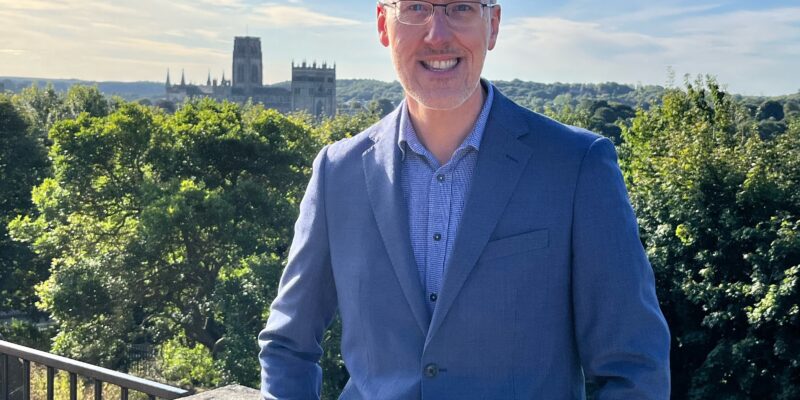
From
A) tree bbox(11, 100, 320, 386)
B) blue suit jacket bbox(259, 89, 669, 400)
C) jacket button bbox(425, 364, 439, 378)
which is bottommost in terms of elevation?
tree bbox(11, 100, 320, 386)

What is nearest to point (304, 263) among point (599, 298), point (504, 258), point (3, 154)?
point (504, 258)

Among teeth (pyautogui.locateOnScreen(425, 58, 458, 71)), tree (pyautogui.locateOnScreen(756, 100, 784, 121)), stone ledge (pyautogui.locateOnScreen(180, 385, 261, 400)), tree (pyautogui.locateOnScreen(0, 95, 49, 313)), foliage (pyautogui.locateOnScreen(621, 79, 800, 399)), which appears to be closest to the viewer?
teeth (pyautogui.locateOnScreen(425, 58, 458, 71))

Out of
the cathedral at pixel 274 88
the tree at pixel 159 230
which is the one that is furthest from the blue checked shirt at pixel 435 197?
the cathedral at pixel 274 88

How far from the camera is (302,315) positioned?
2227mm

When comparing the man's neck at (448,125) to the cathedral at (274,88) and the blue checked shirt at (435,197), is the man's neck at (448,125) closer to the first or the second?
the blue checked shirt at (435,197)

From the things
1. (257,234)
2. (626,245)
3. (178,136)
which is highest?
(626,245)

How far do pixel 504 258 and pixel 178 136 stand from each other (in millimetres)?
27399

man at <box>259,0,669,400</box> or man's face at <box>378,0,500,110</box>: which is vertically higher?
man's face at <box>378,0,500,110</box>

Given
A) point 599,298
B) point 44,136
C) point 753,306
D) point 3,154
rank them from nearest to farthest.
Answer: point 599,298
point 753,306
point 3,154
point 44,136

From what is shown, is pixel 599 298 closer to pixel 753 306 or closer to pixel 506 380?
pixel 506 380

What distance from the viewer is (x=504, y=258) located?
1.92m

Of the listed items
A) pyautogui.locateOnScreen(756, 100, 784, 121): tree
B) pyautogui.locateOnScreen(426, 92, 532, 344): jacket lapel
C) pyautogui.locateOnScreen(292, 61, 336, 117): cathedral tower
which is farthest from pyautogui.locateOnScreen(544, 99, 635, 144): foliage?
pyautogui.locateOnScreen(292, 61, 336, 117): cathedral tower

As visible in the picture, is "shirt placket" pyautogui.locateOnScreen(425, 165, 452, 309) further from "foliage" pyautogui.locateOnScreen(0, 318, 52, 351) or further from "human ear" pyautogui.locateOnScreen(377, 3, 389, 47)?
"foliage" pyautogui.locateOnScreen(0, 318, 52, 351)

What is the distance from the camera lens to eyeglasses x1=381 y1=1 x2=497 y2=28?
200 cm
